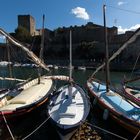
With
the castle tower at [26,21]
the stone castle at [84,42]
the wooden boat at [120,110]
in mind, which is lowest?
the wooden boat at [120,110]

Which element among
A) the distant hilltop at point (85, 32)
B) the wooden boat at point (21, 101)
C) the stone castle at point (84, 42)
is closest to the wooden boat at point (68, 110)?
the wooden boat at point (21, 101)

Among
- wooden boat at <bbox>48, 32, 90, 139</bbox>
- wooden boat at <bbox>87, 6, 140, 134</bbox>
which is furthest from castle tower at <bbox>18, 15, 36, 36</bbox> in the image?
wooden boat at <bbox>48, 32, 90, 139</bbox>

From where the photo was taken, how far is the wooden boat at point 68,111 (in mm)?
14531

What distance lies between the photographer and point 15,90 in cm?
2386

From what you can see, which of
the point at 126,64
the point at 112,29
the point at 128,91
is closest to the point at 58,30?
the point at 112,29

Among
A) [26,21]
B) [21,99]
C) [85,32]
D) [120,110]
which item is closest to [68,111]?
[120,110]

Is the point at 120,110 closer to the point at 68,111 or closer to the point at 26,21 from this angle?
the point at 68,111

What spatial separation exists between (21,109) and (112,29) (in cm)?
10639

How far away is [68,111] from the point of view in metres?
16.3

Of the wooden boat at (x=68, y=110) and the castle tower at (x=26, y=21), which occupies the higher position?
the castle tower at (x=26, y=21)

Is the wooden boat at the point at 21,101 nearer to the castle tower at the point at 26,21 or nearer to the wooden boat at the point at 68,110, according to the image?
the wooden boat at the point at 68,110

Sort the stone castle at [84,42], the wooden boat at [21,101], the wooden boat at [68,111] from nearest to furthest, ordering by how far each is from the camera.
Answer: the wooden boat at [68,111], the wooden boat at [21,101], the stone castle at [84,42]

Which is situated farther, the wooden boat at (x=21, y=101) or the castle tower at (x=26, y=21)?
the castle tower at (x=26, y=21)

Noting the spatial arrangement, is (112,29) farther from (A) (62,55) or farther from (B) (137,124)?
(B) (137,124)
